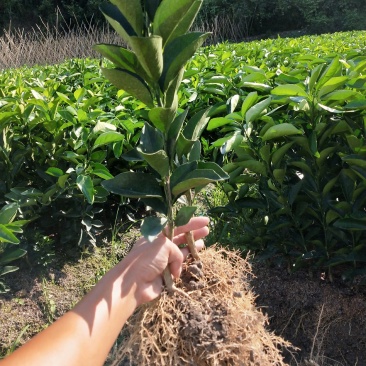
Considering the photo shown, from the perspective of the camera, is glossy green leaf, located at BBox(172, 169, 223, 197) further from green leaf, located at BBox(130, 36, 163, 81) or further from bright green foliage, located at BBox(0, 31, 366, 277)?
green leaf, located at BBox(130, 36, 163, 81)

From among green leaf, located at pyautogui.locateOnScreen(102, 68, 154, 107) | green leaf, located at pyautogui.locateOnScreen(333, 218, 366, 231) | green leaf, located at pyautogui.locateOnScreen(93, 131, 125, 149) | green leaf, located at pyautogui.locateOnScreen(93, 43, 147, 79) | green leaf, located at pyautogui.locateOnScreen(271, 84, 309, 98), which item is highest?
green leaf, located at pyautogui.locateOnScreen(93, 43, 147, 79)

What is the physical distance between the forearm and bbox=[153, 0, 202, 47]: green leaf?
0.64 m

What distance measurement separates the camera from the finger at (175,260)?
4.87ft

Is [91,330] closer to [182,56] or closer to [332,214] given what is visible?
[182,56]

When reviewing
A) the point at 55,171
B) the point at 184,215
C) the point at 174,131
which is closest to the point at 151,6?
the point at 174,131

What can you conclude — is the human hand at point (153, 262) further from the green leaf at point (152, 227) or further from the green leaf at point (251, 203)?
the green leaf at point (251, 203)

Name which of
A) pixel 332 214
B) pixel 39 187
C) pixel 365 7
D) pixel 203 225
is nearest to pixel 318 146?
pixel 332 214

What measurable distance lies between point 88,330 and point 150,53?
28.3 inches

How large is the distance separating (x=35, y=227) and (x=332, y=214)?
5.56 feet

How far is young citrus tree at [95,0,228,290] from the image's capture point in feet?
4.33

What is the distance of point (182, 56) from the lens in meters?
1.37

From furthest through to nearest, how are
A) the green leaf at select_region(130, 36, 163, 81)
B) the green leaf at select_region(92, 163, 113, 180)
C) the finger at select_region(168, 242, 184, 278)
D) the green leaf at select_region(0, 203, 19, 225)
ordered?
the green leaf at select_region(92, 163, 113, 180), the green leaf at select_region(0, 203, 19, 225), the finger at select_region(168, 242, 184, 278), the green leaf at select_region(130, 36, 163, 81)

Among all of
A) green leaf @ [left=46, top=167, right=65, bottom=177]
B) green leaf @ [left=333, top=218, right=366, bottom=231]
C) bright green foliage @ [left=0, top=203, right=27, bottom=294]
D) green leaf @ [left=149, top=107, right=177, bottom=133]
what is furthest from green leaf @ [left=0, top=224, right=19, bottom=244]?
green leaf @ [left=333, top=218, right=366, bottom=231]

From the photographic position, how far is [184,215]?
1455mm
